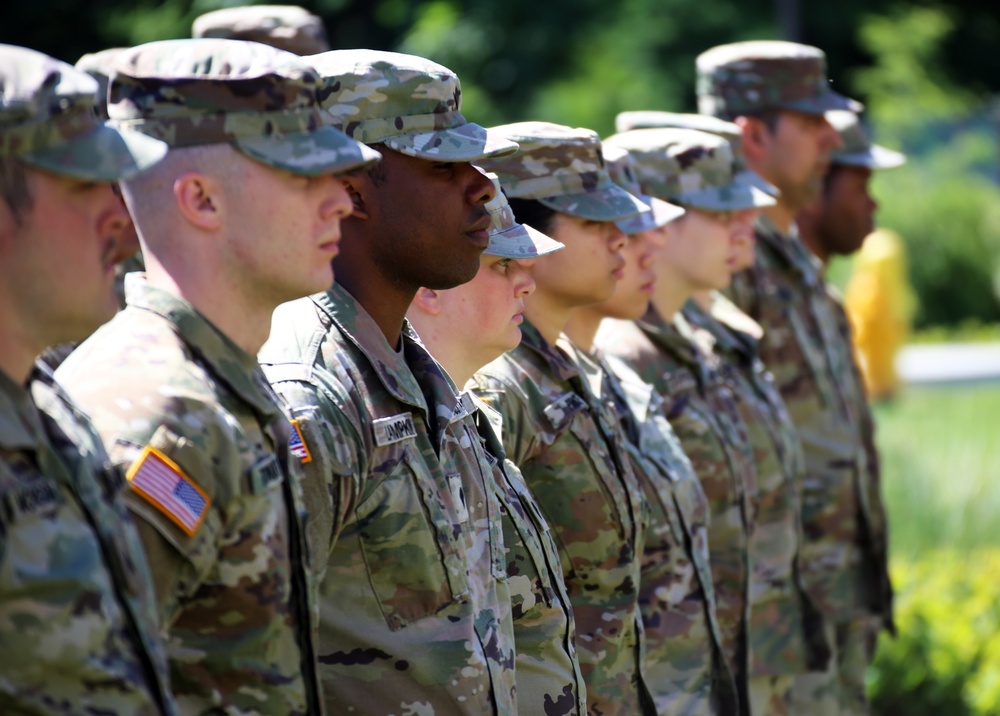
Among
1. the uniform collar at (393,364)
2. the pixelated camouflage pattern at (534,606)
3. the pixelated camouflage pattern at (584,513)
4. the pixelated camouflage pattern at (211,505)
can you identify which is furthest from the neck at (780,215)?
the pixelated camouflage pattern at (211,505)

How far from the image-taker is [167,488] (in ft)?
7.48

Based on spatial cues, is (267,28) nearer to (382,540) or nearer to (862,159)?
(862,159)

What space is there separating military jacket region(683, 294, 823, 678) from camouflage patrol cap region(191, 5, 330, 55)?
1.93 meters

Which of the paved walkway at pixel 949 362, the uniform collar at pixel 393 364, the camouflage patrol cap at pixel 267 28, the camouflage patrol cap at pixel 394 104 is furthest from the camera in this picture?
the paved walkway at pixel 949 362

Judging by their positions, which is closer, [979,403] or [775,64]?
[775,64]

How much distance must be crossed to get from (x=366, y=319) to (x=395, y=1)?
13.5 meters

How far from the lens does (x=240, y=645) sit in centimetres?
237

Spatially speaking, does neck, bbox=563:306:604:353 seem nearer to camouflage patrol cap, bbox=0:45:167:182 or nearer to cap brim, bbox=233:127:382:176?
cap brim, bbox=233:127:382:176

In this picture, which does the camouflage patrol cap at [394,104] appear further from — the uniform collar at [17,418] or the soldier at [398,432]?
the uniform collar at [17,418]

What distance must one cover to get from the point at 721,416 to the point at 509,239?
1.74m

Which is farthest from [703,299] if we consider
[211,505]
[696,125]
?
[211,505]

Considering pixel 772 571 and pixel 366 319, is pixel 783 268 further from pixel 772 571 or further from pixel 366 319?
pixel 366 319

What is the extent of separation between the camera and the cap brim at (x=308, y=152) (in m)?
2.43

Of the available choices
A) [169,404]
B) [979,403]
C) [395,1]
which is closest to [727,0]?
[395,1]
